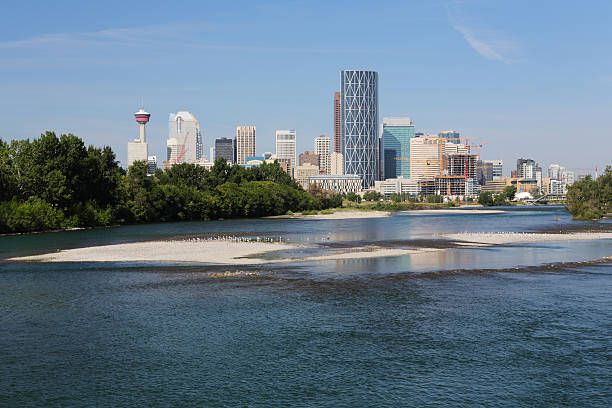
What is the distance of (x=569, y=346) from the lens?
3028 centimetres

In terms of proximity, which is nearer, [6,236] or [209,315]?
[209,315]

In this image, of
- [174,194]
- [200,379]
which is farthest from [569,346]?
[174,194]

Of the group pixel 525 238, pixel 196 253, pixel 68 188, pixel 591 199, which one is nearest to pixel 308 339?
pixel 196 253

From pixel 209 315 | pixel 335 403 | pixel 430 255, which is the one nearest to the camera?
pixel 335 403

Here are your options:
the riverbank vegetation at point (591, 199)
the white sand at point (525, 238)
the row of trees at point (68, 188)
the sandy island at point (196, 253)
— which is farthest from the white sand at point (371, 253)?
the riverbank vegetation at point (591, 199)

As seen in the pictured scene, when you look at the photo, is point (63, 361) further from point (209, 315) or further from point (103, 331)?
point (209, 315)

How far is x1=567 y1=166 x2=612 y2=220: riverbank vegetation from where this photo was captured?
544 ft

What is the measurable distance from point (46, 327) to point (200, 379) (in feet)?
46.2

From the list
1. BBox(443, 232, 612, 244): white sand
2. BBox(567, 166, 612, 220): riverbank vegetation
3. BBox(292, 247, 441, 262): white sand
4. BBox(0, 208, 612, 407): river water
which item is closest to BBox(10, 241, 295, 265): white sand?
BBox(292, 247, 441, 262): white sand

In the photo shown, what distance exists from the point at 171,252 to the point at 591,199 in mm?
143888

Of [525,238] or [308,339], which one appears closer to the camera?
[308,339]

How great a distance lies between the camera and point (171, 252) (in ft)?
248

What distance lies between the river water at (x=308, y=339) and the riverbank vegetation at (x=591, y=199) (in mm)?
121452

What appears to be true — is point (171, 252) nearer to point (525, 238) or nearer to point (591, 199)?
point (525, 238)
